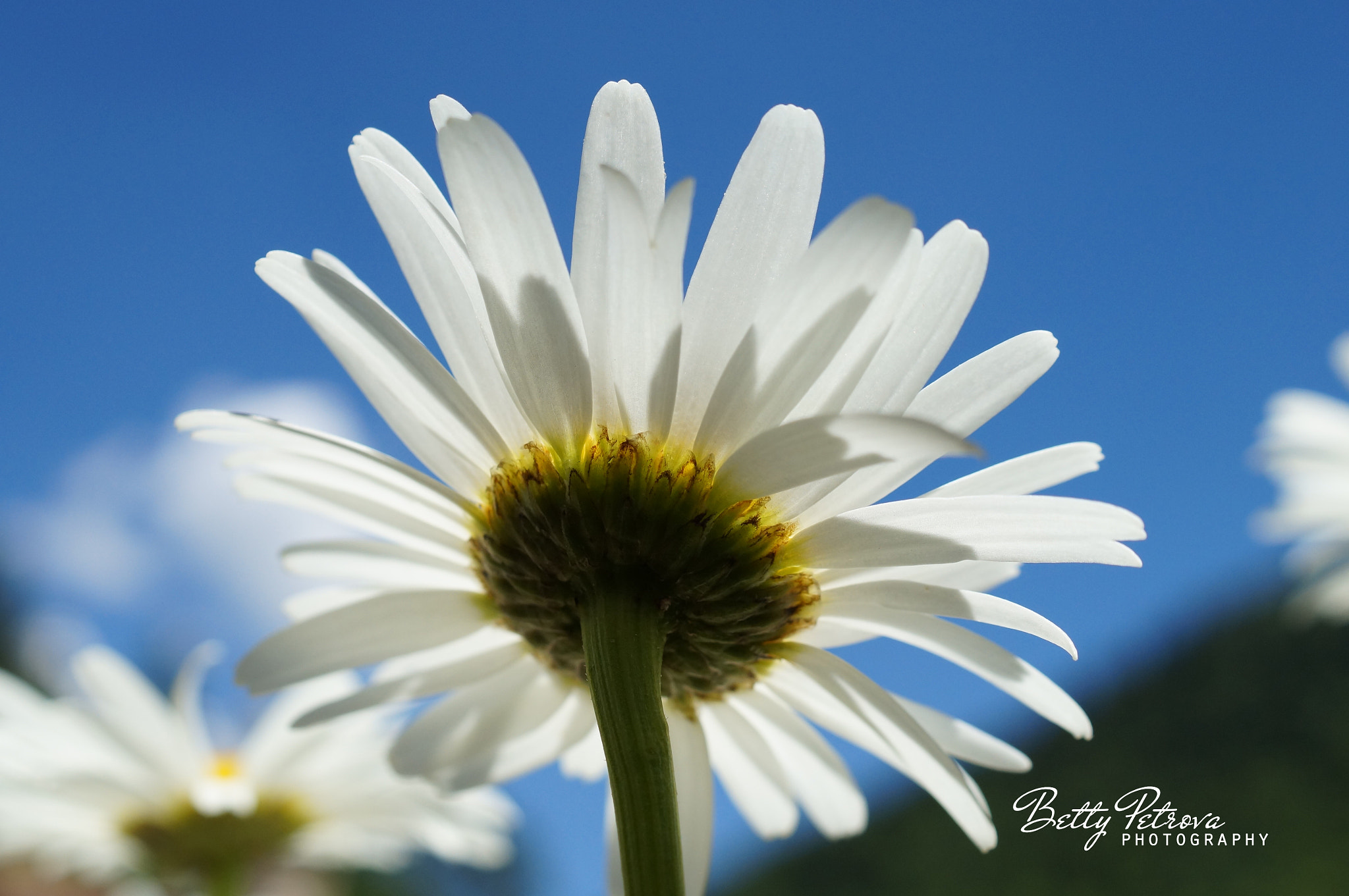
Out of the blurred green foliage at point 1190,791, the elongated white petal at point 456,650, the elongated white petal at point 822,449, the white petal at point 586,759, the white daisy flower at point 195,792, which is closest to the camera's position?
the elongated white petal at point 822,449

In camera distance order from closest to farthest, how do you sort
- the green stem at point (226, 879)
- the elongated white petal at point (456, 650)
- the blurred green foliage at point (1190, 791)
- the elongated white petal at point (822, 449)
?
1. the elongated white petal at point (822, 449)
2. the elongated white petal at point (456, 650)
3. the green stem at point (226, 879)
4. the blurred green foliage at point (1190, 791)

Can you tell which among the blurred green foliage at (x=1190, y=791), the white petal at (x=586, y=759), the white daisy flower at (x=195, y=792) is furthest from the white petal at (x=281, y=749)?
Answer: the blurred green foliage at (x=1190, y=791)

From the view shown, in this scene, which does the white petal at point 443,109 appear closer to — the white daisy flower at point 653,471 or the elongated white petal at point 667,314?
the white daisy flower at point 653,471

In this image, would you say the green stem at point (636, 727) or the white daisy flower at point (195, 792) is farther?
the white daisy flower at point (195, 792)

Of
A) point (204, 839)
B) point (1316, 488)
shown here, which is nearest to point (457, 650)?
point (204, 839)

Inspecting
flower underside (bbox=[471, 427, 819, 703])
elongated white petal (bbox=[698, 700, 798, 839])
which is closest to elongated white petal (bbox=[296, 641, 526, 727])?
flower underside (bbox=[471, 427, 819, 703])

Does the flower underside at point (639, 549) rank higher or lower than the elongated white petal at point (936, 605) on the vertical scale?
higher

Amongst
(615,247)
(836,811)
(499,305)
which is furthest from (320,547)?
(836,811)
